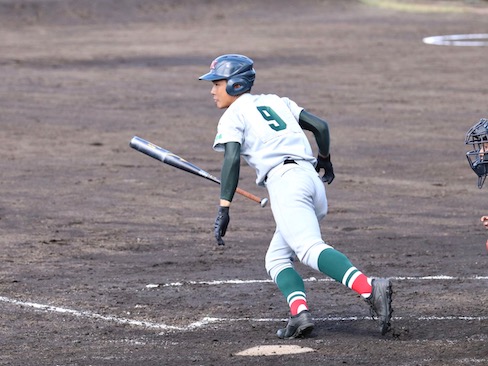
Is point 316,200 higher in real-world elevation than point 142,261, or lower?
higher

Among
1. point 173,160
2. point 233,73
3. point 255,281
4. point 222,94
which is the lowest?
point 255,281

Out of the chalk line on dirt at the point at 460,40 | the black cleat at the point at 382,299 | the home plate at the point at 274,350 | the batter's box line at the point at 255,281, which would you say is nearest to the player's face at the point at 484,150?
the black cleat at the point at 382,299

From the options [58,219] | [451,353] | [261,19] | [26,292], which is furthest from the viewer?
[261,19]

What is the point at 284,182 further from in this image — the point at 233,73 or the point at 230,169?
the point at 233,73

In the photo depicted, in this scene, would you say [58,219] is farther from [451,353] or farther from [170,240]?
[451,353]

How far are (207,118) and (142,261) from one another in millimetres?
7734

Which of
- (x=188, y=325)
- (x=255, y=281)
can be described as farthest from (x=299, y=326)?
(x=255, y=281)

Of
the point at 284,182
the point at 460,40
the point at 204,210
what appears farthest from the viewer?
the point at 460,40

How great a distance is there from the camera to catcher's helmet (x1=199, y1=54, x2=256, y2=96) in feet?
23.0

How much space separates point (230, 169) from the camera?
6770 mm

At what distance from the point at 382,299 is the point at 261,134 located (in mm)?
1238

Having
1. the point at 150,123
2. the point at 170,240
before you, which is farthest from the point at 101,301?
the point at 150,123

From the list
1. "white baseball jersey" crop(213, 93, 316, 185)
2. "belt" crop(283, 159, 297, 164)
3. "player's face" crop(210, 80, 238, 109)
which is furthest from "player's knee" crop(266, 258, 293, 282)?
"player's face" crop(210, 80, 238, 109)

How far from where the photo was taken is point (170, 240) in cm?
1013
